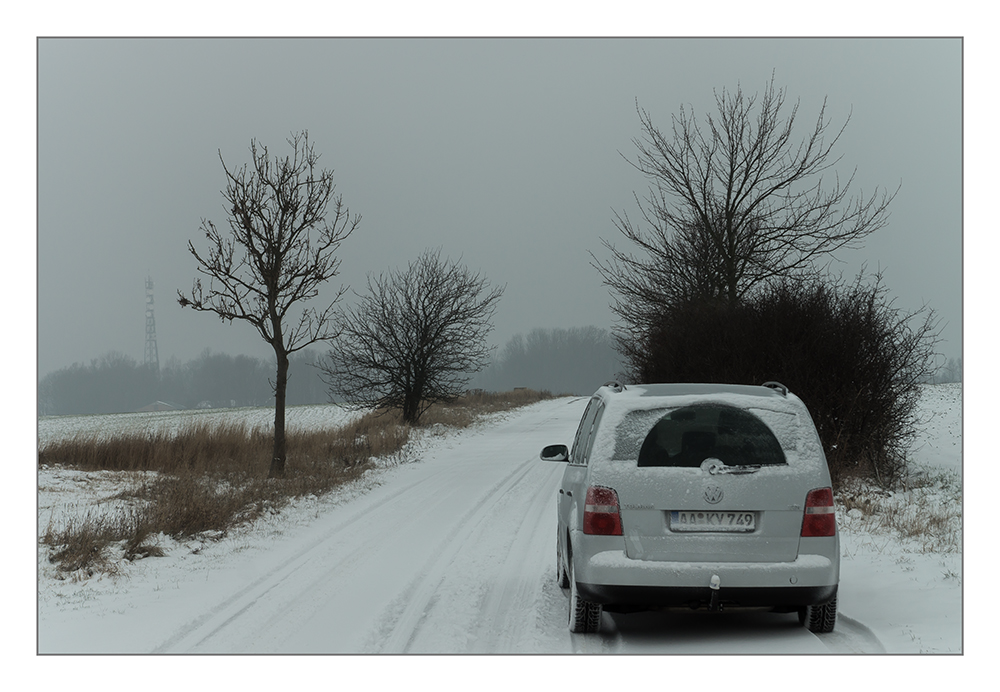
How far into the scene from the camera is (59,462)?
16297 mm

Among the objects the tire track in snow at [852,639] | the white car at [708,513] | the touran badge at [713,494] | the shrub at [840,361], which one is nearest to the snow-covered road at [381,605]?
the tire track in snow at [852,639]

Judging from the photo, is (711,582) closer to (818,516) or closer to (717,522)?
(717,522)

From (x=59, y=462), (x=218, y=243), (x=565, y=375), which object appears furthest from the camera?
(x=565, y=375)

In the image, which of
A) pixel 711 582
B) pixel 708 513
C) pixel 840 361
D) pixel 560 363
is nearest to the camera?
Answer: pixel 711 582

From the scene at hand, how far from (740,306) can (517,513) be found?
6.21m

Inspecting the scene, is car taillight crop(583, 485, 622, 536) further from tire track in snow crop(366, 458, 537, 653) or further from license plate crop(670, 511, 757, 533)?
tire track in snow crop(366, 458, 537, 653)

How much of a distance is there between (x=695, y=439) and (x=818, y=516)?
91 cm

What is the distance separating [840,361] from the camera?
13.1 m

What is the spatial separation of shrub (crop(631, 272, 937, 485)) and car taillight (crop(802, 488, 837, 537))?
25.3 feet

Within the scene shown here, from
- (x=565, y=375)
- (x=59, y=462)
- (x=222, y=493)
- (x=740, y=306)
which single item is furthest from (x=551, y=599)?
(x=565, y=375)

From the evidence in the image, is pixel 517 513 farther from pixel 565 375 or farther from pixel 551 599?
pixel 565 375

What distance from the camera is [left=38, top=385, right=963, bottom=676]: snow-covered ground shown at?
550cm

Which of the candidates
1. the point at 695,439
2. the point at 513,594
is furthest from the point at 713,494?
the point at 513,594

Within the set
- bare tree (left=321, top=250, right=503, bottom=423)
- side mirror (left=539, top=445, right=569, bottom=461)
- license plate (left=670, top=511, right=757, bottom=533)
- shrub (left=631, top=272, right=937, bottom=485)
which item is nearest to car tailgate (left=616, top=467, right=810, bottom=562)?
license plate (left=670, top=511, right=757, bottom=533)
